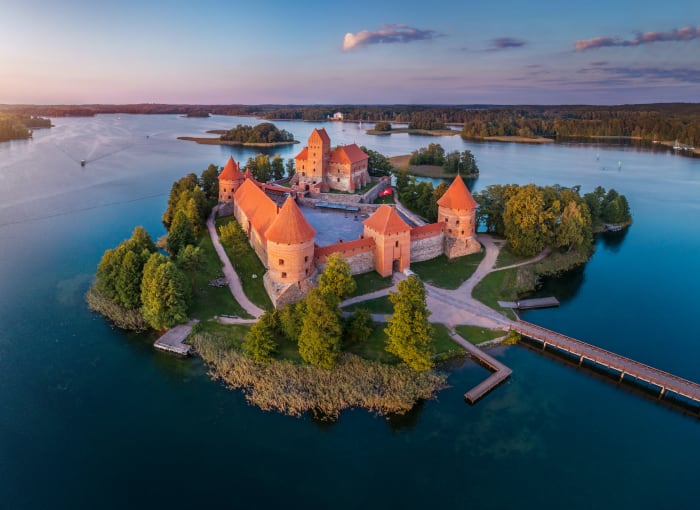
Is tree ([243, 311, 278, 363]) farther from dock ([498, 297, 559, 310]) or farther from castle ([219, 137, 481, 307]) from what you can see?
dock ([498, 297, 559, 310])

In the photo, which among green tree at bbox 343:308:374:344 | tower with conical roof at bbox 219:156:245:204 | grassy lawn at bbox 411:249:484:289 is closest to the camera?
green tree at bbox 343:308:374:344

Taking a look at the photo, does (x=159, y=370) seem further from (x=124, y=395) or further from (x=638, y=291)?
(x=638, y=291)

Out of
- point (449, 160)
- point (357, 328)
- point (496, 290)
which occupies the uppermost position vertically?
point (449, 160)

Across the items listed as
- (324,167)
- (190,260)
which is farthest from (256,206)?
(324,167)

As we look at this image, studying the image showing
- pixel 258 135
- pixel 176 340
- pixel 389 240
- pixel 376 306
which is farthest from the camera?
pixel 258 135

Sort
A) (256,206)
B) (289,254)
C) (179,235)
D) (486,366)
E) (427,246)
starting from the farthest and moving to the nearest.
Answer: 1. (256,206)
2. (179,235)
3. (427,246)
4. (289,254)
5. (486,366)

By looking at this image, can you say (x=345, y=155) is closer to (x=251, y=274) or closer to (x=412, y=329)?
(x=251, y=274)

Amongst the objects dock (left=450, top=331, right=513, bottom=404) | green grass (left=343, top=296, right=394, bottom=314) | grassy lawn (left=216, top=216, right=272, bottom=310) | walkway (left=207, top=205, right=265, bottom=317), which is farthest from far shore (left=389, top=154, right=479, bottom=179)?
dock (left=450, top=331, right=513, bottom=404)

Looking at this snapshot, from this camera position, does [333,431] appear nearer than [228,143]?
Yes
